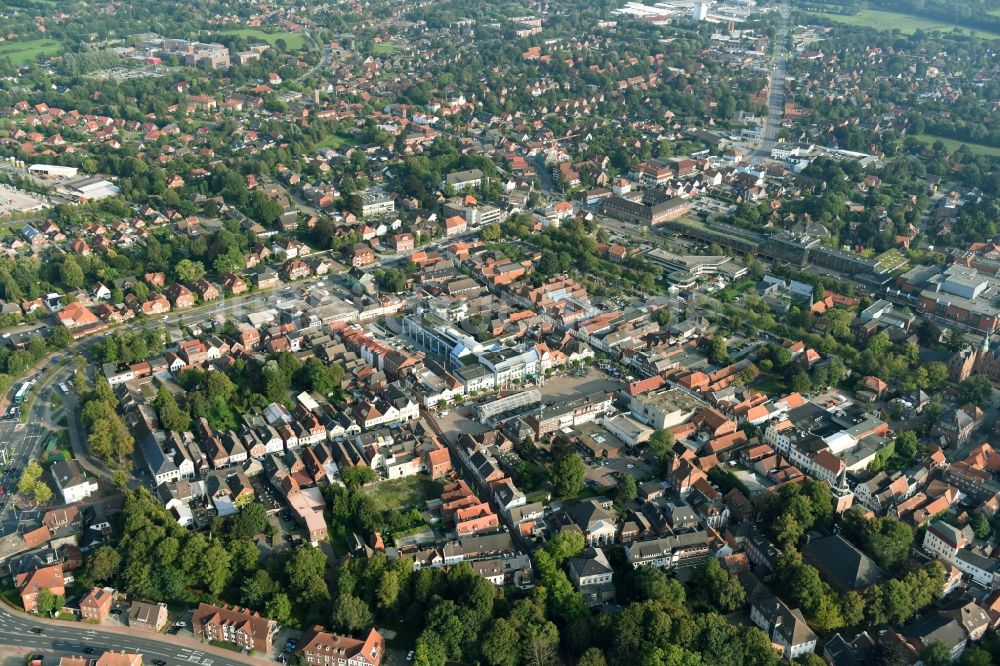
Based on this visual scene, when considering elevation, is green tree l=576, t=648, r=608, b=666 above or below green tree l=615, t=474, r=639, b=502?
above

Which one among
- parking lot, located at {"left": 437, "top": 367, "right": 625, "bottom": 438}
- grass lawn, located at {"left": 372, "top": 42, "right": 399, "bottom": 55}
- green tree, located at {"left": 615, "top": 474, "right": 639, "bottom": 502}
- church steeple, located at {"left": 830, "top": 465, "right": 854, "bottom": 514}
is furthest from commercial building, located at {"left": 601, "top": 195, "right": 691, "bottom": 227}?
grass lawn, located at {"left": 372, "top": 42, "right": 399, "bottom": 55}

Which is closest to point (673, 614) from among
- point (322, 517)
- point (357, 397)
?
point (322, 517)

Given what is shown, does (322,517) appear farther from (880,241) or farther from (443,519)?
(880,241)

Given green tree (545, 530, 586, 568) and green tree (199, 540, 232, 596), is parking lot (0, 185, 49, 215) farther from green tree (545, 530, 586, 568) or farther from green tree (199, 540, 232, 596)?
green tree (545, 530, 586, 568)

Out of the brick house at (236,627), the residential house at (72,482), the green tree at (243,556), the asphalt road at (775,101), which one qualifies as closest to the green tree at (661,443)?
the green tree at (243,556)

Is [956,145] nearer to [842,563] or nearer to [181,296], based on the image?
[842,563]

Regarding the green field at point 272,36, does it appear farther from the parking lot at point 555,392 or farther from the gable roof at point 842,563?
the gable roof at point 842,563
